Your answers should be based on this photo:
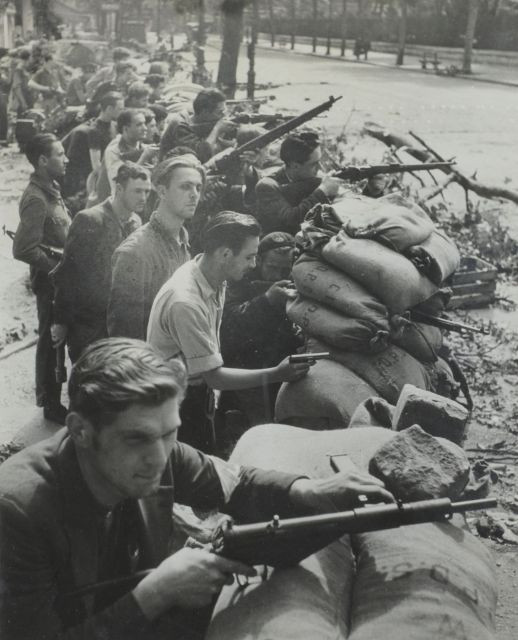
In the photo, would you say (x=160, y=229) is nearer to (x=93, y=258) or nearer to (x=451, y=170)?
(x=93, y=258)

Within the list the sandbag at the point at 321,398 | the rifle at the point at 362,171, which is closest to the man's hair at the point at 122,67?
the rifle at the point at 362,171

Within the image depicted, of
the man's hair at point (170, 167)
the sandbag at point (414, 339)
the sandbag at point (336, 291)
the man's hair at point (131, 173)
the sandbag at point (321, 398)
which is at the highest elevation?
the man's hair at point (170, 167)

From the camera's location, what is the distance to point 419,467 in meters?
2.70

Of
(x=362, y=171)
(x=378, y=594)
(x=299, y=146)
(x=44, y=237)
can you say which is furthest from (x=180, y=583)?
(x=362, y=171)

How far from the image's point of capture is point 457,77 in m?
25.9

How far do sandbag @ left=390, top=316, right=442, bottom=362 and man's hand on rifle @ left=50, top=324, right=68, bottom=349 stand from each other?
1.96 meters

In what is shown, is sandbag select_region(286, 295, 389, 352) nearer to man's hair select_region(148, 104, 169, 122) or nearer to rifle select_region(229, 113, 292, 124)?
rifle select_region(229, 113, 292, 124)

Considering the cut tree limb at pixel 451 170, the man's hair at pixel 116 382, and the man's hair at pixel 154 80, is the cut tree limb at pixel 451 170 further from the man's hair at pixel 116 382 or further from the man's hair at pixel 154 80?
the man's hair at pixel 116 382

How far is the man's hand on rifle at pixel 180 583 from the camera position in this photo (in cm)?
191

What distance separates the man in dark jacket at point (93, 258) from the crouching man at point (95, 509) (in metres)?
2.82

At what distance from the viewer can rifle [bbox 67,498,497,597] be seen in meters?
1.98

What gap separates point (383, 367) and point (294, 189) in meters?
1.93

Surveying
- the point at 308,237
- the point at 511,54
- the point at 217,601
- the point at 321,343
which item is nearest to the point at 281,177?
the point at 308,237

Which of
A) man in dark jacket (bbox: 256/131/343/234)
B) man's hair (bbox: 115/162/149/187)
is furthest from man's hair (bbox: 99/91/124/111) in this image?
man's hair (bbox: 115/162/149/187)
